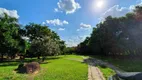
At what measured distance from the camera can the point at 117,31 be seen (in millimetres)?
47875

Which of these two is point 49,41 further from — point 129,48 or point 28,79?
point 28,79

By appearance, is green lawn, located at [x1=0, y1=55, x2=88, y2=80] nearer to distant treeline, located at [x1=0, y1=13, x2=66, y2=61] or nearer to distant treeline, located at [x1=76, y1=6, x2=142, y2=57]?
distant treeline, located at [x1=0, y1=13, x2=66, y2=61]

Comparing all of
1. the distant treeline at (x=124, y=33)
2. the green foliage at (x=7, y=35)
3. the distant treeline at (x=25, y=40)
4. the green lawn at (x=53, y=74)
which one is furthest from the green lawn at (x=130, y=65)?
the green foliage at (x=7, y=35)

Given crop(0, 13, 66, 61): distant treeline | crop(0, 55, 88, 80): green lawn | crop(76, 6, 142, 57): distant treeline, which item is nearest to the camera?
crop(0, 55, 88, 80): green lawn

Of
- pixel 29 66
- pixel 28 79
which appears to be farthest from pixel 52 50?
pixel 28 79

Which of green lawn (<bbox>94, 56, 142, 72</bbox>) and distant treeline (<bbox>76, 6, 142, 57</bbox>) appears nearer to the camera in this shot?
green lawn (<bbox>94, 56, 142, 72</bbox>)

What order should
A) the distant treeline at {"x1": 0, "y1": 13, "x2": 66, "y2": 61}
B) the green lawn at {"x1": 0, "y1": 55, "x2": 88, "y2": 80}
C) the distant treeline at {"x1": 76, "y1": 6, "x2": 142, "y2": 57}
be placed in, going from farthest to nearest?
the distant treeline at {"x1": 76, "y1": 6, "x2": 142, "y2": 57} → the distant treeline at {"x1": 0, "y1": 13, "x2": 66, "y2": 61} → the green lawn at {"x1": 0, "y1": 55, "x2": 88, "y2": 80}

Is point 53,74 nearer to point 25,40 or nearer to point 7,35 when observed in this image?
point 7,35

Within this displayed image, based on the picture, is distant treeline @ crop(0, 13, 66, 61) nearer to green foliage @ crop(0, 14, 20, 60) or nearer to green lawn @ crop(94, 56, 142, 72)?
green foliage @ crop(0, 14, 20, 60)

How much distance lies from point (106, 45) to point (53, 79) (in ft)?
121

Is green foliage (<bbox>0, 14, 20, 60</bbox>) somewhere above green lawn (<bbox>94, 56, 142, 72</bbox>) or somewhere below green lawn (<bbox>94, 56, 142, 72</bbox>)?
above

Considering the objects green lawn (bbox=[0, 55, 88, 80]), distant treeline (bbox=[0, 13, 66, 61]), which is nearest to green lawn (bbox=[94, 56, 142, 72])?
green lawn (bbox=[0, 55, 88, 80])

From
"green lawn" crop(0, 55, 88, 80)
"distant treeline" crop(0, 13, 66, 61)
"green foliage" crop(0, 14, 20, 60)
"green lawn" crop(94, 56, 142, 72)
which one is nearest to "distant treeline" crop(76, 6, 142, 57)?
"green lawn" crop(94, 56, 142, 72)

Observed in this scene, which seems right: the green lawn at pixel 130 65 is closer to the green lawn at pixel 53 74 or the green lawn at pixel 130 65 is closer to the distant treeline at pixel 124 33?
the green lawn at pixel 53 74
